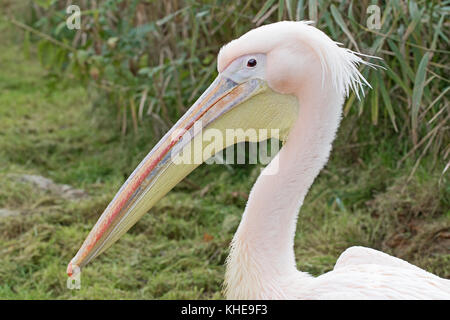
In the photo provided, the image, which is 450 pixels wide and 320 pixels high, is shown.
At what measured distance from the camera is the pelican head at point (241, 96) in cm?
205

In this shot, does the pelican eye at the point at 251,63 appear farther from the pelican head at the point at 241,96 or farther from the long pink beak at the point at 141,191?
the long pink beak at the point at 141,191

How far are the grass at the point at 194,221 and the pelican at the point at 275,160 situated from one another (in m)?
1.21

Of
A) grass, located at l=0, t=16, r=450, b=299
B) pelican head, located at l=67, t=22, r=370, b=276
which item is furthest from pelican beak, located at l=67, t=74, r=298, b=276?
grass, located at l=0, t=16, r=450, b=299

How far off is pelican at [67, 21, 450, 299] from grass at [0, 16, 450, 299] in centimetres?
121

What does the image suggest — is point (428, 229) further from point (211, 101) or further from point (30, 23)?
point (30, 23)

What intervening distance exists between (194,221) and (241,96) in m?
2.01

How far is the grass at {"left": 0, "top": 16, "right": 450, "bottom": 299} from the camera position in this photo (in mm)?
3379

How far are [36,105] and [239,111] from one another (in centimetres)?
458

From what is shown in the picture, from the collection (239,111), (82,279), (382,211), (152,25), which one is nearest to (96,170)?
(152,25)

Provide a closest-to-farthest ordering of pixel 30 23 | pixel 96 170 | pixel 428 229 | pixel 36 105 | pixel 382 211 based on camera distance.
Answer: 1. pixel 428 229
2. pixel 382 211
3. pixel 96 170
4. pixel 36 105
5. pixel 30 23

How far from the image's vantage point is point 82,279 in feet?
11.2

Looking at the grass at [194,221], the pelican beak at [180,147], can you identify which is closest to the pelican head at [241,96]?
the pelican beak at [180,147]
